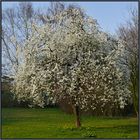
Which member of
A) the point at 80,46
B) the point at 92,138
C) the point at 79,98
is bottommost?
the point at 92,138

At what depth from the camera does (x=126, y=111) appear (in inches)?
982

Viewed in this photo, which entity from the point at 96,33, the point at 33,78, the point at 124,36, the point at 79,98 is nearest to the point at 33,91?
the point at 33,78

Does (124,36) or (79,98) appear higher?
(124,36)

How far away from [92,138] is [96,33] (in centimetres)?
457

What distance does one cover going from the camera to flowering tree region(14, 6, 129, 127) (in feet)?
50.1

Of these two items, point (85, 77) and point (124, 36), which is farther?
point (124, 36)

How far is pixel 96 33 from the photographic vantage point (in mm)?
15781

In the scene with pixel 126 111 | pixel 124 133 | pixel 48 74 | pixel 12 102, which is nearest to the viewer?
pixel 124 133

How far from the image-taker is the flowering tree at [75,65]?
15.3 meters

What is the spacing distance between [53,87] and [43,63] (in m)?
1.05

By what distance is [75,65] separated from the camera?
15.3 metres

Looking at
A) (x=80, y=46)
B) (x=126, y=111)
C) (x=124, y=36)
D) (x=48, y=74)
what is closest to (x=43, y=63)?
(x=48, y=74)

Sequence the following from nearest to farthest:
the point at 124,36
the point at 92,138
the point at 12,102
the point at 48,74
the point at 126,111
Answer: the point at 92,138 → the point at 48,74 → the point at 124,36 → the point at 126,111 → the point at 12,102

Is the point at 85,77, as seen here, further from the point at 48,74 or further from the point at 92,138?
the point at 92,138
